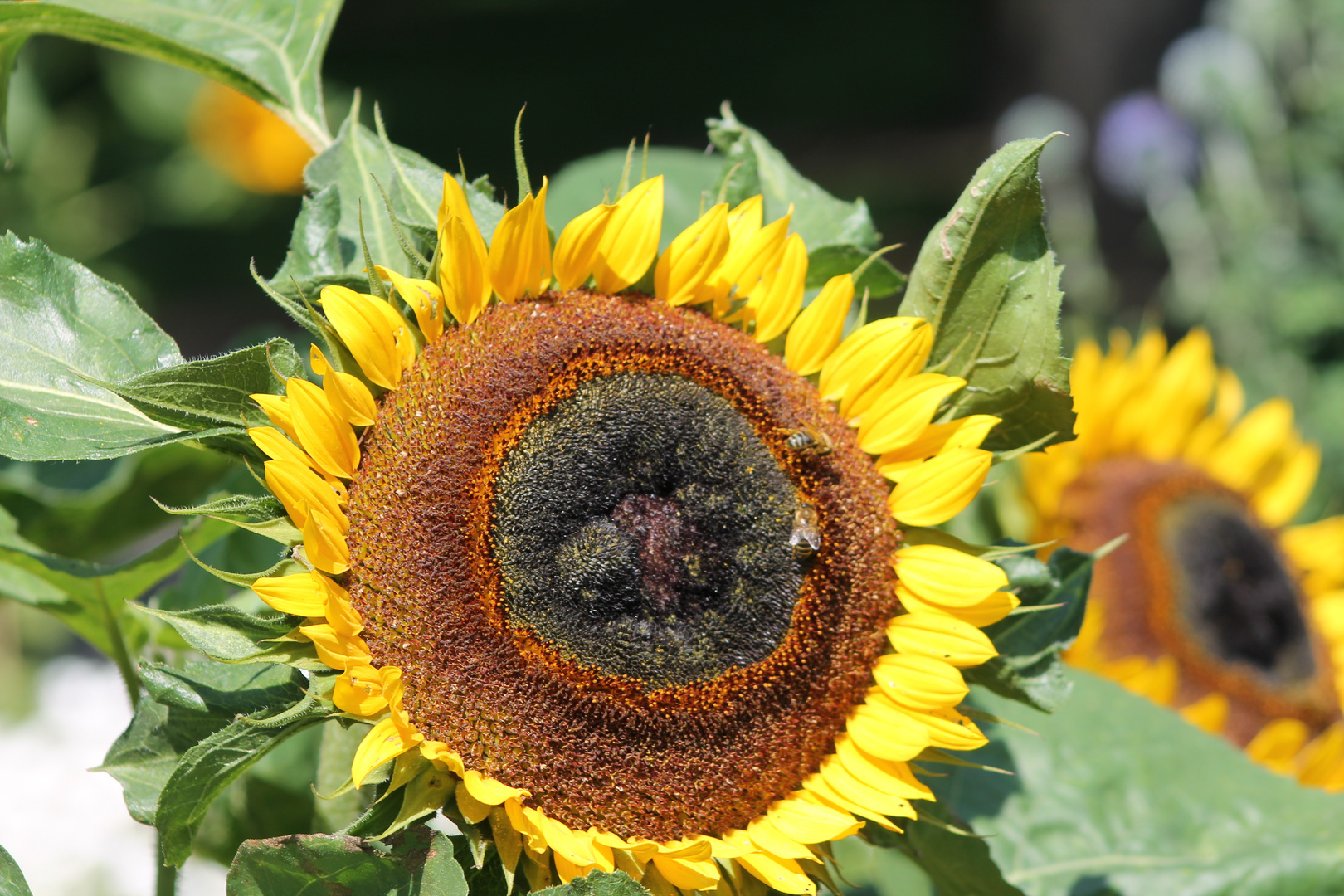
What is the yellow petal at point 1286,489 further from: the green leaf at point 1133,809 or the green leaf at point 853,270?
the green leaf at point 853,270

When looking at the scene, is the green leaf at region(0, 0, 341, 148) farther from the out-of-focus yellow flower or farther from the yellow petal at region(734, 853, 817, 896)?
the out-of-focus yellow flower

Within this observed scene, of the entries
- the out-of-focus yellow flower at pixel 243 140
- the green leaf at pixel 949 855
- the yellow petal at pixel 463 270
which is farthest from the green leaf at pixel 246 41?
the out-of-focus yellow flower at pixel 243 140

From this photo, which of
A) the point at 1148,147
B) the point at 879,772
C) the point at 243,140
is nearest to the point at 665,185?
the point at 879,772

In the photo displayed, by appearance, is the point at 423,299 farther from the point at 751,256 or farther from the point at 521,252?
the point at 751,256

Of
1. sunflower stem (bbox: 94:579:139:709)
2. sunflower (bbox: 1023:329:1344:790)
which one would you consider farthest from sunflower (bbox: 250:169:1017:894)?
sunflower (bbox: 1023:329:1344:790)

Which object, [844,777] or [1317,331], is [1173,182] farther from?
[844,777]

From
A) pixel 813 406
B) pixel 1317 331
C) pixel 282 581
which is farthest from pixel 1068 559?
pixel 1317 331
